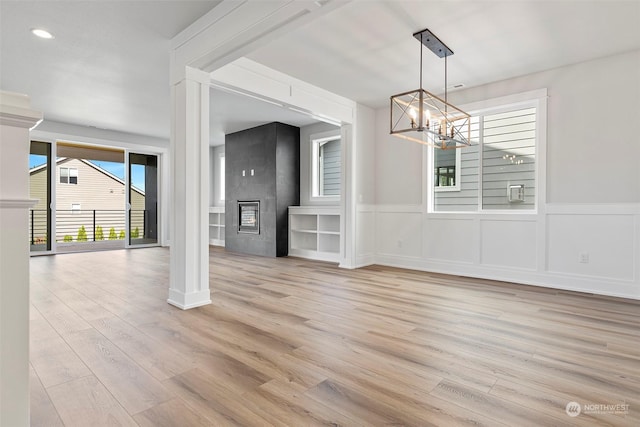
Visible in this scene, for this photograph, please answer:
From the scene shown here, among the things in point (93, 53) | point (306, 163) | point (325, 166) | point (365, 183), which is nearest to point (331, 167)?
point (325, 166)

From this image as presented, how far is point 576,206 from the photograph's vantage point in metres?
3.96

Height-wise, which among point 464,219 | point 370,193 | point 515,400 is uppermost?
point 370,193

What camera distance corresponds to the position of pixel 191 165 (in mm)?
3193

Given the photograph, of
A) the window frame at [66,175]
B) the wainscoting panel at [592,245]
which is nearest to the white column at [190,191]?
the wainscoting panel at [592,245]

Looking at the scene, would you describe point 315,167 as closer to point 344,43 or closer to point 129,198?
point 344,43

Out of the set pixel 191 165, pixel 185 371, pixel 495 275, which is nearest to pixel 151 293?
pixel 191 165

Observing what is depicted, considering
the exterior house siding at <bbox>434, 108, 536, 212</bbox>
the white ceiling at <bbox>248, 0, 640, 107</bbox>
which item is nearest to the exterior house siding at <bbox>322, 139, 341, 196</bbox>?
the white ceiling at <bbox>248, 0, 640, 107</bbox>

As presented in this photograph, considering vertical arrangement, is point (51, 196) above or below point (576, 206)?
above

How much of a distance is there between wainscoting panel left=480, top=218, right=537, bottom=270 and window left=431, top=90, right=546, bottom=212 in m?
0.25

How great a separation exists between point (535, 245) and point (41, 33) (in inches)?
233

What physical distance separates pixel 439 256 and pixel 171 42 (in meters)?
4.40

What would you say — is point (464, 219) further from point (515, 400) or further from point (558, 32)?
point (515, 400)

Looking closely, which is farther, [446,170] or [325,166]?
[325,166]

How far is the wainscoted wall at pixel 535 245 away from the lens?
12.2 ft
